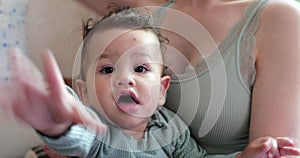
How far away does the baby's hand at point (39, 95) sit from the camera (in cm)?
45

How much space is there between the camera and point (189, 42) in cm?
87

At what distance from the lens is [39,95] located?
1.51 ft

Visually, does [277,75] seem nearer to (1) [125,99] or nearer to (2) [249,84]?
(2) [249,84]

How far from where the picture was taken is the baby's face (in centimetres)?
66

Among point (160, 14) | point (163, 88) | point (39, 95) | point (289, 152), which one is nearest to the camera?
point (39, 95)

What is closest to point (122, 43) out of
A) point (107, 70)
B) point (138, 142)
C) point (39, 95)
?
point (107, 70)

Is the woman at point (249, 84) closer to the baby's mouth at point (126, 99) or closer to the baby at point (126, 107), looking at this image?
the baby at point (126, 107)

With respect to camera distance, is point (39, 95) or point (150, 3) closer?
point (39, 95)

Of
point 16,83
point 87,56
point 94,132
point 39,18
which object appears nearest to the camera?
point 16,83

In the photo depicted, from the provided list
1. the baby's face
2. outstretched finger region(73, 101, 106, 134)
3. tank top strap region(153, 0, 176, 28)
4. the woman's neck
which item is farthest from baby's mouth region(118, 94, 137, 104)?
the woman's neck

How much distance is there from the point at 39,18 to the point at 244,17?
60 cm

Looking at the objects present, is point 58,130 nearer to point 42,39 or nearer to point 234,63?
point 234,63

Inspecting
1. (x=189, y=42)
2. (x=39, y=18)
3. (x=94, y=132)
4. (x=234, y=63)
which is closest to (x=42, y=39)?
(x=39, y=18)

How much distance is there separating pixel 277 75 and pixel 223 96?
10cm
